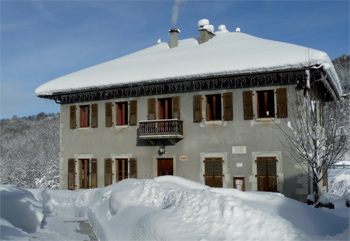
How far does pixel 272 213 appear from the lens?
8.57 metres

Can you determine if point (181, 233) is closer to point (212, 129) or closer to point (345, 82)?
point (212, 129)

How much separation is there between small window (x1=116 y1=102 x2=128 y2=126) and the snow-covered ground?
23.9ft

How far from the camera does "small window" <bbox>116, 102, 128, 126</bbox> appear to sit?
20359mm

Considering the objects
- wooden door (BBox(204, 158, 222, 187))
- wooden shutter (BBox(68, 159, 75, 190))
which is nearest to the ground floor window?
wooden door (BBox(204, 158, 222, 187))

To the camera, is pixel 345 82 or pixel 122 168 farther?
pixel 345 82

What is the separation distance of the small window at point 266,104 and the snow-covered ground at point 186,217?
5.13 metres

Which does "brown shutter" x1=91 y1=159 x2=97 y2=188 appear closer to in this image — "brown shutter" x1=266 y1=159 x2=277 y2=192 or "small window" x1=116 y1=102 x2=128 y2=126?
"small window" x1=116 y1=102 x2=128 y2=126

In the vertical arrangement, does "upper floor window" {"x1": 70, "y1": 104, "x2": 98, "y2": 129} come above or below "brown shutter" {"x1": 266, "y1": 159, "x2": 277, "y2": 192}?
above

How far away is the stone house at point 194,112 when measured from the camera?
16594mm

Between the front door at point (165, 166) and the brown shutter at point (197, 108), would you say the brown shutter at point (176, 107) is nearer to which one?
the brown shutter at point (197, 108)

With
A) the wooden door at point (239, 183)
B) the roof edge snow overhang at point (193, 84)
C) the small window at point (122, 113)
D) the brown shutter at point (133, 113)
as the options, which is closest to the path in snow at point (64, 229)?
the brown shutter at point (133, 113)

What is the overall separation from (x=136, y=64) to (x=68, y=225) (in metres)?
10.3

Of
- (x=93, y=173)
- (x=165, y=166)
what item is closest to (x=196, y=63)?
(x=165, y=166)

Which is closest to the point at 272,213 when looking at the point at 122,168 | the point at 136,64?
the point at 122,168
